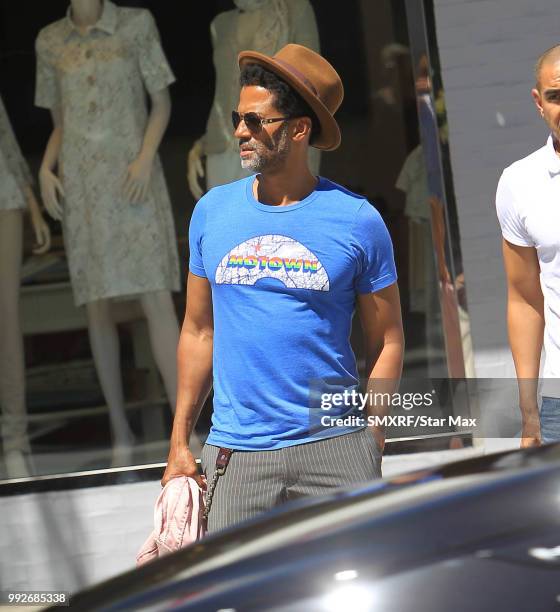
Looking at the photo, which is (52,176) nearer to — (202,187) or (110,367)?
(202,187)

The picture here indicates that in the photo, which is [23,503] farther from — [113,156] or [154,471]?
[113,156]

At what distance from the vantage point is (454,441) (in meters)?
5.05

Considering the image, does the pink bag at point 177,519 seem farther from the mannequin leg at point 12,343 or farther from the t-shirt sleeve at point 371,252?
the mannequin leg at point 12,343

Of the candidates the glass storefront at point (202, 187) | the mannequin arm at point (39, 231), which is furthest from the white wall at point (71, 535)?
the mannequin arm at point (39, 231)

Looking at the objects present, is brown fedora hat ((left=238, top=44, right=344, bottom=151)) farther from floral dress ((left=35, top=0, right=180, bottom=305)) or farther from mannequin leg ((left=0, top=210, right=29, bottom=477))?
mannequin leg ((left=0, top=210, right=29, bottom=477))

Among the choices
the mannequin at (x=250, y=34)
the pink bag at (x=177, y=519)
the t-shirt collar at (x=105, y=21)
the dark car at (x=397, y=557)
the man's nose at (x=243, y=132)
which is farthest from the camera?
the t-shirt collar at (x=105, y=21)

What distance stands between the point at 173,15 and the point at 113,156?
65cm

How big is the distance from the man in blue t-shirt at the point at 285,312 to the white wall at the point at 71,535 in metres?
2.15

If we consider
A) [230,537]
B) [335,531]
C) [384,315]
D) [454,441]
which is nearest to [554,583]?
[335,531]

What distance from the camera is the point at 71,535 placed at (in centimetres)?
509

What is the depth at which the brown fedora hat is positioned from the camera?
9.80 ft

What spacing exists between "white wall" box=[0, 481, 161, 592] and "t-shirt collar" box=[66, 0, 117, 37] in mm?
1920

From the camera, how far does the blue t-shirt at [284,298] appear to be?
2895mm

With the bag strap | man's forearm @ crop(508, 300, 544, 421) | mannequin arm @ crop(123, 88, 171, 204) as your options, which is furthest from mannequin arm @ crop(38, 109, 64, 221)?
man's forearm @ crop(508, 300, 544, 421)
